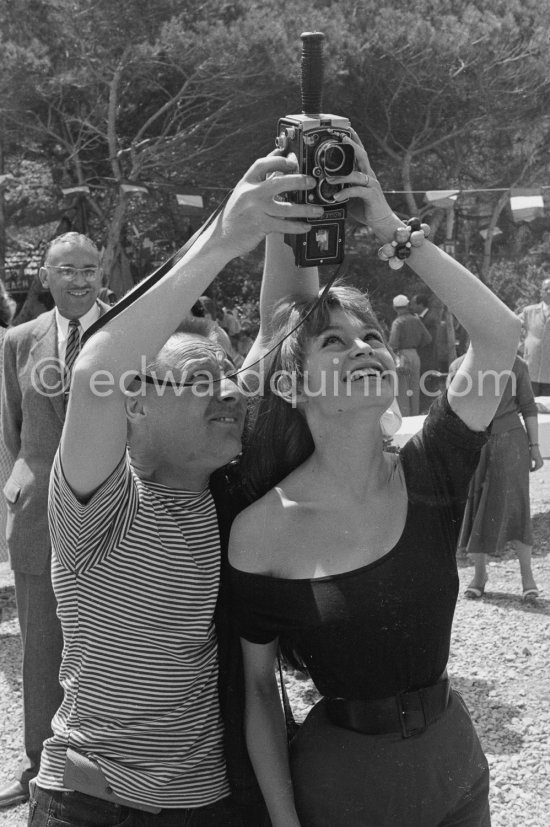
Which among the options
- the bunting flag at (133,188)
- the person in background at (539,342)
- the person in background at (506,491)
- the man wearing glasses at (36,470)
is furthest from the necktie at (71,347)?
the bunting flag at (133,188)

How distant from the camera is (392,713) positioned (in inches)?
70.9

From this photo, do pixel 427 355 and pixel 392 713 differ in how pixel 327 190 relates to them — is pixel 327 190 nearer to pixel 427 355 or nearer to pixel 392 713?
pixel 392 713

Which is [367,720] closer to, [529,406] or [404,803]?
[404,803]

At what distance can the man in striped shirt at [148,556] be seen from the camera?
5.24 feet

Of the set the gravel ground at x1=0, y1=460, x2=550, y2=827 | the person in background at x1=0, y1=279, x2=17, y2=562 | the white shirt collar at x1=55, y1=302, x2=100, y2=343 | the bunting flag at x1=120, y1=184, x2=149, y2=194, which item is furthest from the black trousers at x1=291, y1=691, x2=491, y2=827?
the bunting flag at x1=120, y1=184, x2=149, y2=194

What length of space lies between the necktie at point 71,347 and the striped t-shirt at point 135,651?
2029 mm

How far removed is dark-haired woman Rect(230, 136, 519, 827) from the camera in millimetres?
1799

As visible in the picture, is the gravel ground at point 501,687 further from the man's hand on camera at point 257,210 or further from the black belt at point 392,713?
the man's hand on camera at point 257,210

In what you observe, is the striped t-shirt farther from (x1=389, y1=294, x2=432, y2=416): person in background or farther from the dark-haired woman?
(x1=389, y1=294, x2=432, y2=416): person in background

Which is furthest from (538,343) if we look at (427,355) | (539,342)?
(427,355)

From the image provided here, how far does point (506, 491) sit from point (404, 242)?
473 centimetres

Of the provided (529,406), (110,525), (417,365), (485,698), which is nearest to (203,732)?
(110,525)

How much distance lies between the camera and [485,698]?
4.72 m

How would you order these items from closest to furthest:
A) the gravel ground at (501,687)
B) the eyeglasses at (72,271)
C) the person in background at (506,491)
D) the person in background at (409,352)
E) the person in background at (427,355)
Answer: the gravel ground at (501,687)
the eyeglasses at (72,271)
the person in background at (506,491)
the person in background at (409,352)
the person in background at (427,355)
